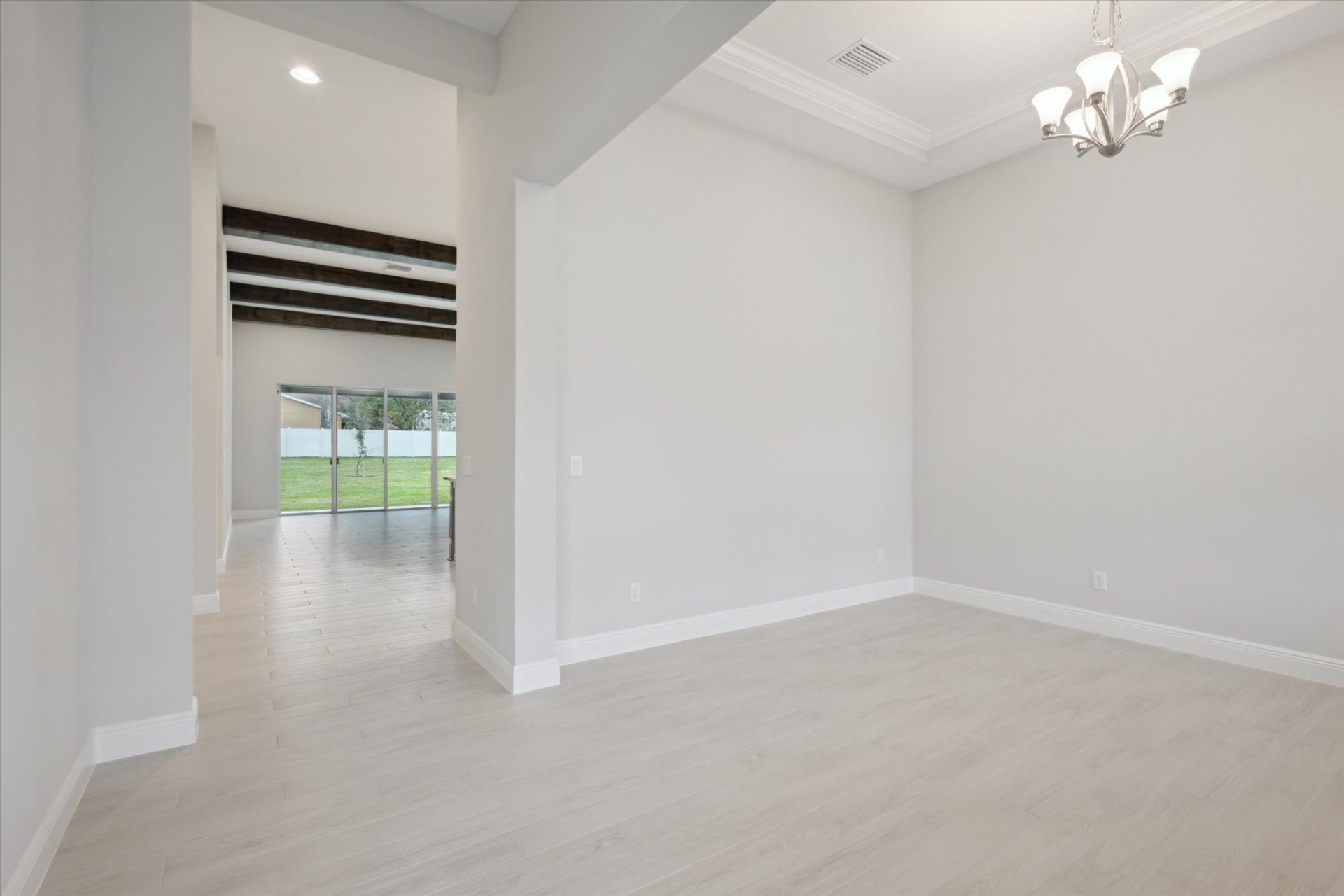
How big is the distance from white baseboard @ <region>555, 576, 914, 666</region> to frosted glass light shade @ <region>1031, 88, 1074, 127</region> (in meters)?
3.13

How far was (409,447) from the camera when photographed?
11453mm

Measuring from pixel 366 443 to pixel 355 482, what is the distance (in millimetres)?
721

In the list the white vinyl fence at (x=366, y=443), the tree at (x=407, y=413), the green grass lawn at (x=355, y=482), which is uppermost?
the tree at (x=407, y=413)

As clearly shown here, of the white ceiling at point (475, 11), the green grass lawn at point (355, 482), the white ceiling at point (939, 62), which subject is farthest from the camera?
the green grass lawn at point (355, 482)

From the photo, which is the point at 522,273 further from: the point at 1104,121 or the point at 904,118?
the point at 904,118

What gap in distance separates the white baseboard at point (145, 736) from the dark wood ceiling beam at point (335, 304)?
6.76 metres

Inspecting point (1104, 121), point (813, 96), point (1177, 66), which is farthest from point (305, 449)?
point (1177, 66)

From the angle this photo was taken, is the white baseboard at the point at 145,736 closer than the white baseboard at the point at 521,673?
Yes

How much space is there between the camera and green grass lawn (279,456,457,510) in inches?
414

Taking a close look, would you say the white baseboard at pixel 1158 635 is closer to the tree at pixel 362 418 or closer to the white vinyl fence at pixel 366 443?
the white vinyl fence at pixel 366 443

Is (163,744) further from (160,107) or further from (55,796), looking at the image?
(160,107)

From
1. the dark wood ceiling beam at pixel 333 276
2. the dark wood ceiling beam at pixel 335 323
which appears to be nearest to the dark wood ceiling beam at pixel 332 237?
the dark wood ceiling beam at pixel 333 276

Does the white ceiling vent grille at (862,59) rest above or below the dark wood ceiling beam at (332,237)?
above

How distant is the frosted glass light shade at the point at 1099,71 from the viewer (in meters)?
2.69
